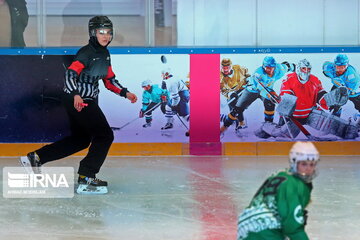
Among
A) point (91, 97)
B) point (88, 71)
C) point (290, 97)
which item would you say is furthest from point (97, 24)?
point (290, 97)

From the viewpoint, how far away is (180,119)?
1008cm

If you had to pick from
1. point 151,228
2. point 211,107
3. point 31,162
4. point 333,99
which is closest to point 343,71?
point 333,99

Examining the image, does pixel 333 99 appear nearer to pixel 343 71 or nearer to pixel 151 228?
pixel 343 71

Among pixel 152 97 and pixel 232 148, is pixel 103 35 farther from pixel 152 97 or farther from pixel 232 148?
pixel 232 148

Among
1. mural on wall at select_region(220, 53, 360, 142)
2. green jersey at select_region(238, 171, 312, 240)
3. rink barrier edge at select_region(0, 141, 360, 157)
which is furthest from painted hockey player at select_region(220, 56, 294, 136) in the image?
green jersey at select_region(238, 171, 312, 240)

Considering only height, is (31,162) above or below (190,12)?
below

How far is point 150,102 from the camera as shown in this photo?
1005cm

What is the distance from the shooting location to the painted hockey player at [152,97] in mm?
10039

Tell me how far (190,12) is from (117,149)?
1800mm

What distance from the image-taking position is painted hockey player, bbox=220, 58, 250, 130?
10.1 meters

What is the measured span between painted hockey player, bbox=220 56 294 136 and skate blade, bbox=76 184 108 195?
3005 millimetres

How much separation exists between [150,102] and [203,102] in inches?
23.6

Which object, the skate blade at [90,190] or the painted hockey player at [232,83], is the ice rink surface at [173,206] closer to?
the skate blade at [90,190]

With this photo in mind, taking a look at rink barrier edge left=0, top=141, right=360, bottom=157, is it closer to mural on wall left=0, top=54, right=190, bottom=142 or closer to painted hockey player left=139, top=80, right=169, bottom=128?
mural on wall left=0, top=54, right=190, bottom=142
